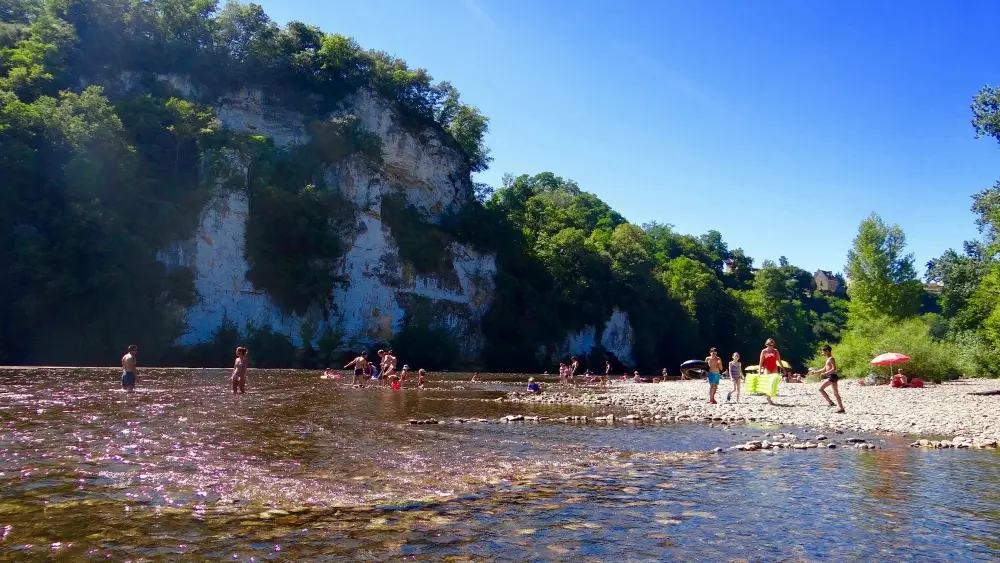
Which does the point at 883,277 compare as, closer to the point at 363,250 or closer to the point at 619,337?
the point at 619,337

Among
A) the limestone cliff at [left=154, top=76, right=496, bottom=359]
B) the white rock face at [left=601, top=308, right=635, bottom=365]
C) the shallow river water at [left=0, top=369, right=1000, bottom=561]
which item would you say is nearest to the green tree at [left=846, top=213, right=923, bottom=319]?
the white rock face at [left=601, top=308, right=635, bottom=365]

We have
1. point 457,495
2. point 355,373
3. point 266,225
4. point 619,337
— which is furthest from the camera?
point 619,337

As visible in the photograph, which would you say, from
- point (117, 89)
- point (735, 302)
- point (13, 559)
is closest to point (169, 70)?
point (117, 89)

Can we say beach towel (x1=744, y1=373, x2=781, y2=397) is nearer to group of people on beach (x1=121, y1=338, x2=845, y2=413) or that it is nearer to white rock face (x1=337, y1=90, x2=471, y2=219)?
group of people on beach (x1=121, y1=338, x2=845, y2=413)

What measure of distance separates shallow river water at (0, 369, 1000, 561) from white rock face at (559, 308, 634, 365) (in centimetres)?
5863

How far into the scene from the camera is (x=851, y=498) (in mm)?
7051

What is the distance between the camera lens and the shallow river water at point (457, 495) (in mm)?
4965

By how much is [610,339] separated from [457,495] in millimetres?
69310

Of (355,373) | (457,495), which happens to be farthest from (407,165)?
(457,495)

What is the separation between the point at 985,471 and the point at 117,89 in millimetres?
57835

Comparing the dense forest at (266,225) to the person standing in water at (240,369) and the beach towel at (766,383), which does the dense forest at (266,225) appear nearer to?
the beach towel at (766,383)

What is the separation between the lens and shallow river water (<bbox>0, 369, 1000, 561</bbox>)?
4965 millimetres

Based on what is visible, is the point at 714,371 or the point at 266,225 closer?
the point at 714,371

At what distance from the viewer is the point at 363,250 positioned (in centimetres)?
5488
